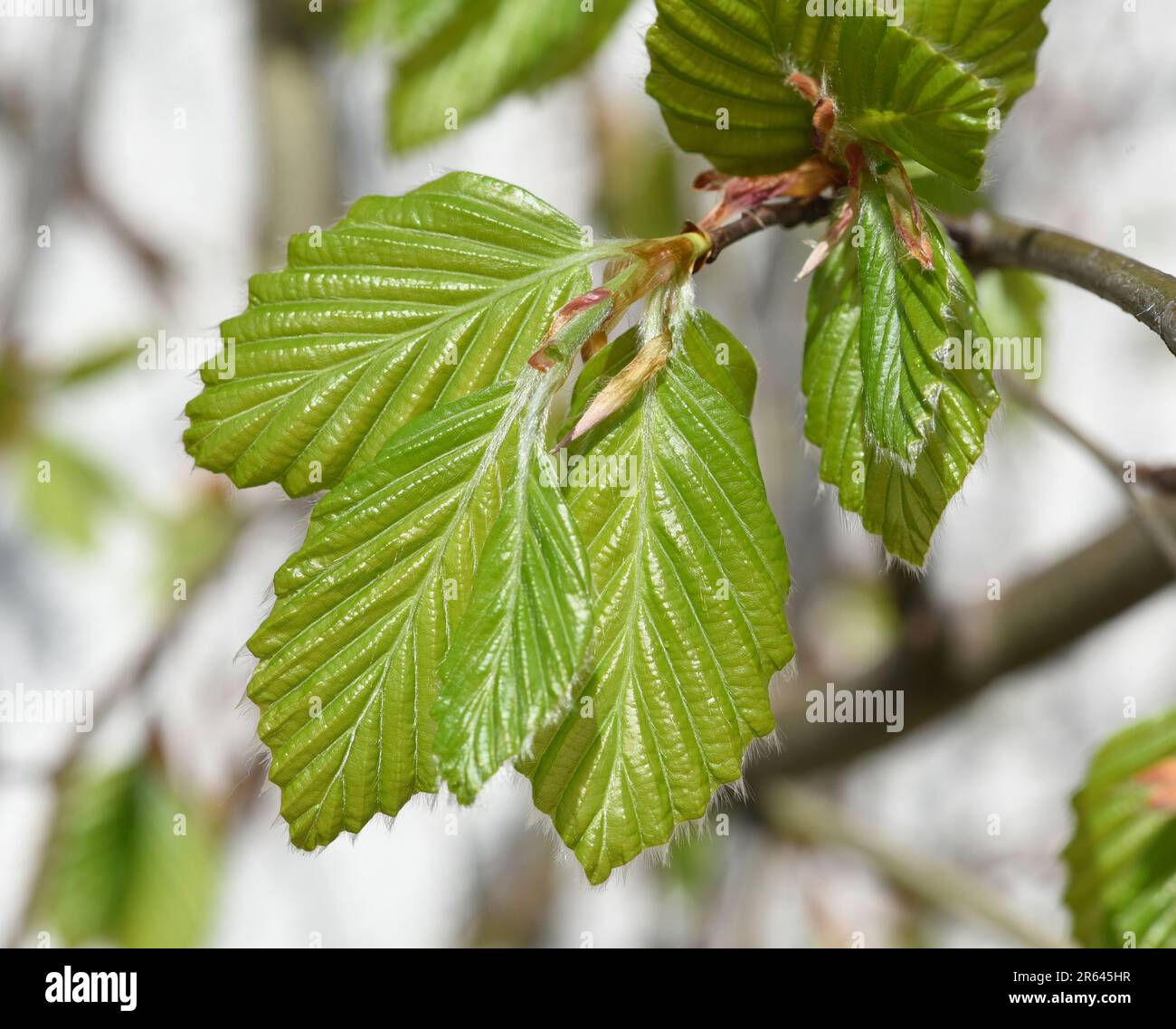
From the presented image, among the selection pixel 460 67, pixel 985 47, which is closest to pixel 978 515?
pixel 460 67

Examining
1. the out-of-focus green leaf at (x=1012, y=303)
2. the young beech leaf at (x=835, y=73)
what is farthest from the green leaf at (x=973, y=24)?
the out-of-focus green leaf at (x=1012, y=303)

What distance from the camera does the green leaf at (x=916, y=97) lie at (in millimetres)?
270

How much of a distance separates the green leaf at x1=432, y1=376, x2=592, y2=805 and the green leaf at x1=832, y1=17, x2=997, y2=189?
13 centimetres

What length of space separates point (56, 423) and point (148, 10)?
66 cm

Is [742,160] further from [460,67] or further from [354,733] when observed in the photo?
[460,67]

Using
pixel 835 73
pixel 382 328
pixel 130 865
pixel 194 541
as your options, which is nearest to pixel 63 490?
pixel 194 541

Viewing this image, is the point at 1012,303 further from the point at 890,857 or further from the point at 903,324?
the point at 890,857

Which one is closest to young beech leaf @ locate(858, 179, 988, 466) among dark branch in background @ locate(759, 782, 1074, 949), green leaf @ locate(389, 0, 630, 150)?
green leaf @ locate(389, 0, 630, 150)

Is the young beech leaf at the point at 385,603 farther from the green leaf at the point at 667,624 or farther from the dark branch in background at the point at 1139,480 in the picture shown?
the dark branch in background at the point at 1139,480

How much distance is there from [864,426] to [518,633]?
13 centimetres

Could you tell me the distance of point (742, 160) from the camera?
0.36m

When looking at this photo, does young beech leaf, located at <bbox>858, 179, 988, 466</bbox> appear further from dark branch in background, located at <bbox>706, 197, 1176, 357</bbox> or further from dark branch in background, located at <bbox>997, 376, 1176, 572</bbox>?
dark branch in background, located at <bbox>997, 376, 1176, 572</bbox>

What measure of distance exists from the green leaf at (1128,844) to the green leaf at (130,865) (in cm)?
91

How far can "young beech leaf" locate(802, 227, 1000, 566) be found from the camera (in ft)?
0.97
